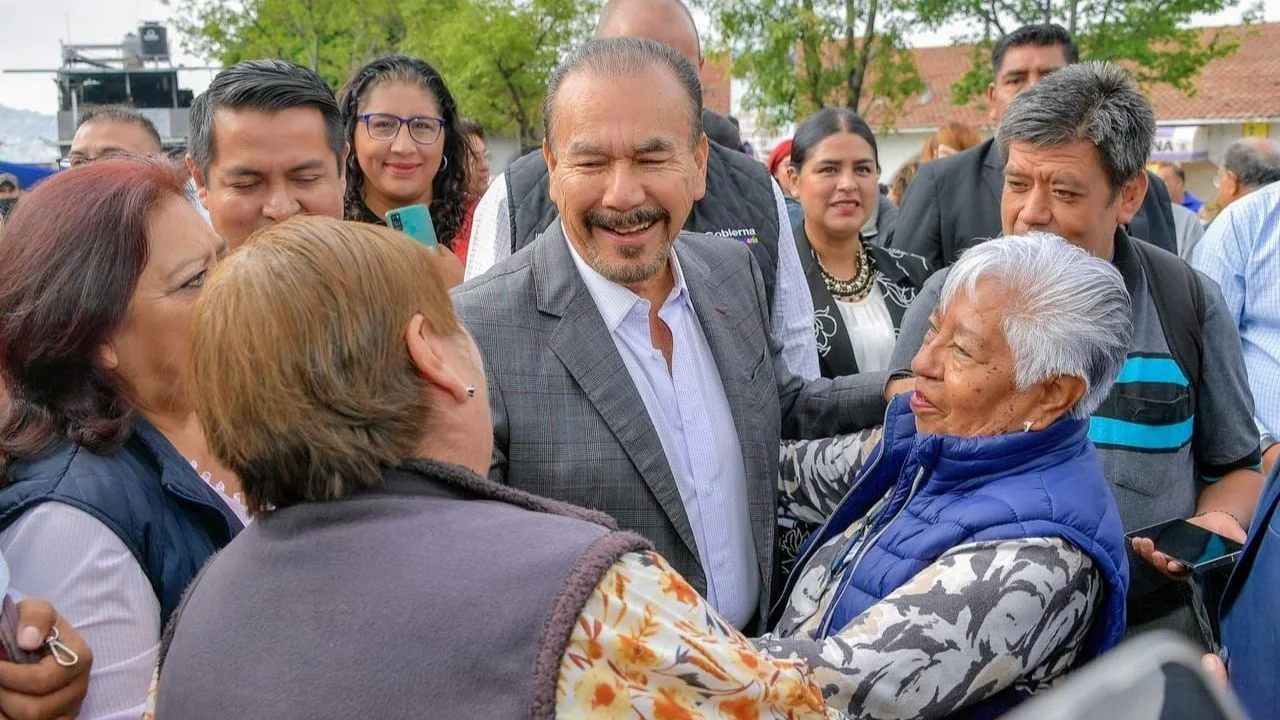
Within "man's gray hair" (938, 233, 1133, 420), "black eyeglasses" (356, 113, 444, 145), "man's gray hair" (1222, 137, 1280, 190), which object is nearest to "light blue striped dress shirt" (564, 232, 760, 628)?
"man's gray hair" (938, 233, 1133, 420)

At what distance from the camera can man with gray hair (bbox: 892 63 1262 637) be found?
3.03m

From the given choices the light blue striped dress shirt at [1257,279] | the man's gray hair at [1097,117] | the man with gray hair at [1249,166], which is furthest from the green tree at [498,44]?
the man's gray hair at [1097,117]

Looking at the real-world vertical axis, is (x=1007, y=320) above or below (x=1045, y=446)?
above

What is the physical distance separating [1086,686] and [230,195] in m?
2.94

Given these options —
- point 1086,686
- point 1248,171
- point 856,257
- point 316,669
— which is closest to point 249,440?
point 316,669

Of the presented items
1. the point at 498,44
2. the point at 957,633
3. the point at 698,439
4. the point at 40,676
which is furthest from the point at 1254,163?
the point at 498,44

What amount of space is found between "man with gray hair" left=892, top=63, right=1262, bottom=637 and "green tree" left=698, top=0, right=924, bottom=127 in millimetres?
20205

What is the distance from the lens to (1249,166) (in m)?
8.91

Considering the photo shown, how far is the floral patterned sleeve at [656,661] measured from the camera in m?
1.29

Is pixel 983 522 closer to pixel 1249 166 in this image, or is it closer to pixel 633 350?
pixel 633 350

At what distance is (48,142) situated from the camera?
2372 cm

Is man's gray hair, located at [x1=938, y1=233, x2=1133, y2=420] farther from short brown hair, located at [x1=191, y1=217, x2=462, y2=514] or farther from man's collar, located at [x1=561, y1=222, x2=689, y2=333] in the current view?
short brown hair, located at [x1=191, y1=217, x2=462, y2=514]

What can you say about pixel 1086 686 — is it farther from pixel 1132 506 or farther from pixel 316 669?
pixel 1132 506

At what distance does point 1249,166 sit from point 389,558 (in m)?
9.44
